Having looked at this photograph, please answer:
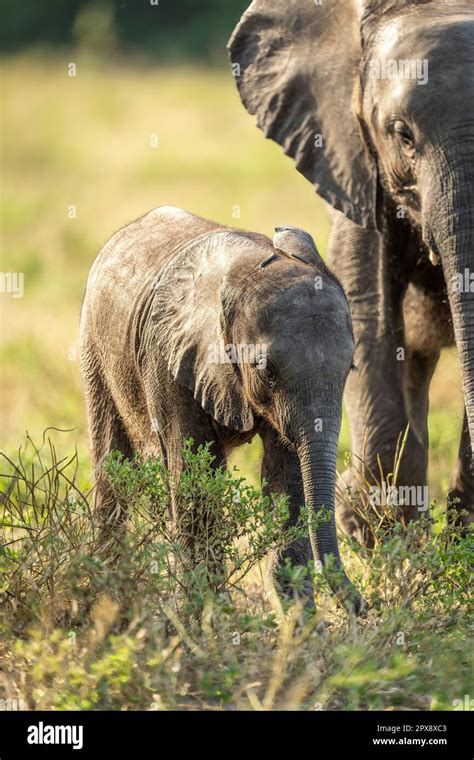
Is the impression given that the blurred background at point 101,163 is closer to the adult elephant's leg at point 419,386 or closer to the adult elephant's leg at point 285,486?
the adult elephant's leg at point 419,386

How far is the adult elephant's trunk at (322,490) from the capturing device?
17.7 feet

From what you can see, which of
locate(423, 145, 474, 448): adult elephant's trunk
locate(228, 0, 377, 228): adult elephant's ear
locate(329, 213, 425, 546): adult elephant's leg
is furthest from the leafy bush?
locate(228, 0, 377, 228): adult elephant's ear

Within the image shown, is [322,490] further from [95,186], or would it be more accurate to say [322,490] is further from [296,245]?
[95,186]

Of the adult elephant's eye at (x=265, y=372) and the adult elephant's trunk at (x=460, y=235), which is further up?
the adult elephant's trunk at (x=460, y=235)

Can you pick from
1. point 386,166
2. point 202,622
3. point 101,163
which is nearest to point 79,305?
point 386,166

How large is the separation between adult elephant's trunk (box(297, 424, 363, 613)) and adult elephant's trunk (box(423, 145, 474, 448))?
0.78 m

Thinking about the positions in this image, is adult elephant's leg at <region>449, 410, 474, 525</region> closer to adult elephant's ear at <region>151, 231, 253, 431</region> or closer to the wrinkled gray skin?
the wrinkled gray skin

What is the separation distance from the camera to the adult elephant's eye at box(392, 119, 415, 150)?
6.30 metres

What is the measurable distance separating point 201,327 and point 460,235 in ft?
3.42

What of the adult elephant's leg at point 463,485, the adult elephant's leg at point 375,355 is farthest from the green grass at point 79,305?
the adult elephant's leg at point 463,485

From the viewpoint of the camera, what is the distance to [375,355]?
23.4ft

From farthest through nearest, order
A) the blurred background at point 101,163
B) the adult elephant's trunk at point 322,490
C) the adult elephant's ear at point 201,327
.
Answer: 1. the blurred background at point 101,163
2. the adult elephant's ear at point 201,327
3. the adult elephant's trunk at point 322,490

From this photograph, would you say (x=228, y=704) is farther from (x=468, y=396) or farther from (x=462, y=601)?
(x=468, y=396)

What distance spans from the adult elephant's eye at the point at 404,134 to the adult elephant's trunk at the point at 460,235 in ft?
0.64
